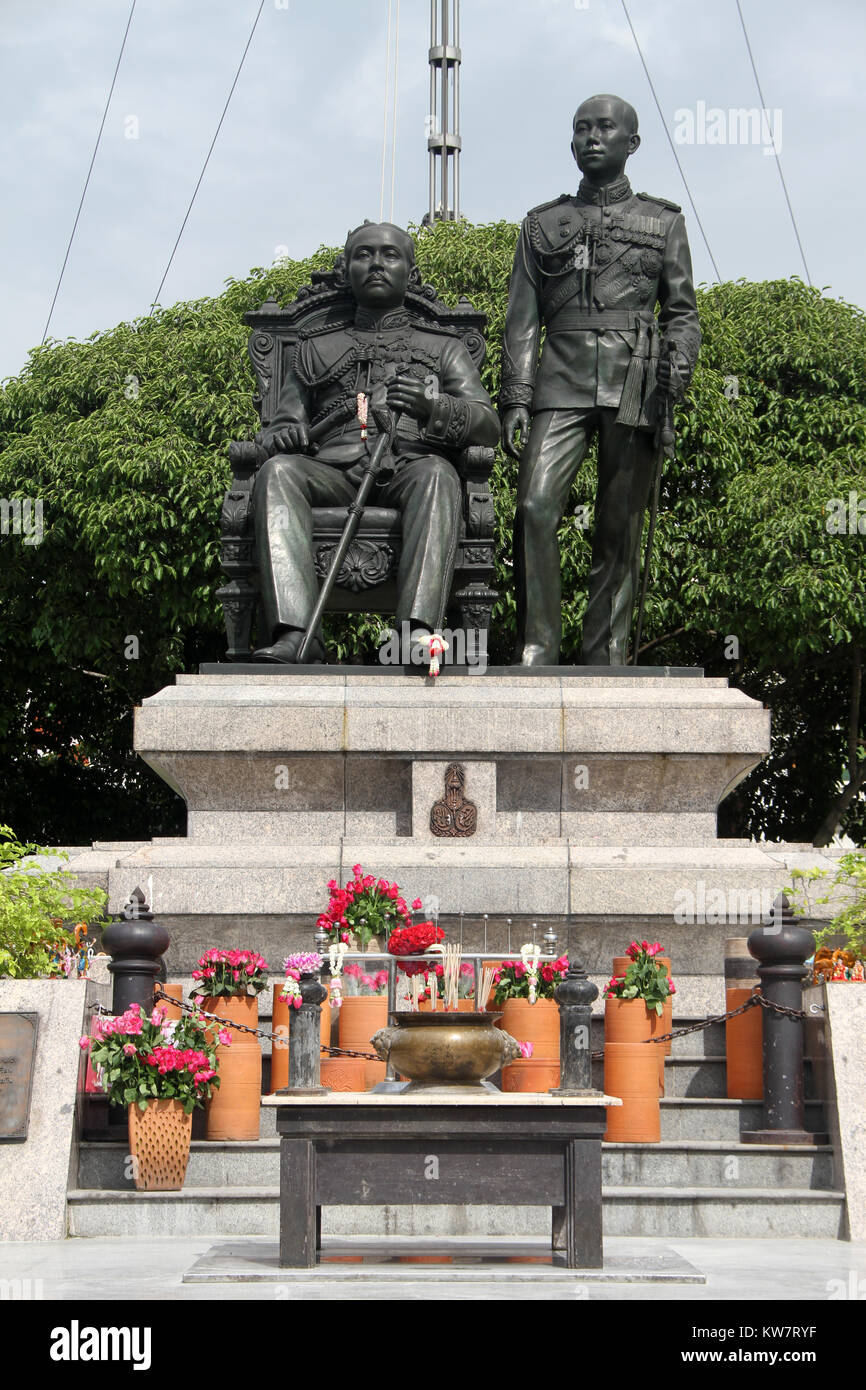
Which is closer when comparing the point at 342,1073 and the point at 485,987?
the point at 342,1073

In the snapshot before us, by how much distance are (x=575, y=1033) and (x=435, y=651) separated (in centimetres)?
443

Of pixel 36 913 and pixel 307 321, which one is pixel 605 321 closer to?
pixel 307 321

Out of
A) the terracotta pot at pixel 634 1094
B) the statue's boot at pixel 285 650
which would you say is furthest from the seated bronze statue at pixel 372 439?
the terracotta pot at pixel 634 1094

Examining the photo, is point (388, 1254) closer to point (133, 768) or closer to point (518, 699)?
point (518, 699)

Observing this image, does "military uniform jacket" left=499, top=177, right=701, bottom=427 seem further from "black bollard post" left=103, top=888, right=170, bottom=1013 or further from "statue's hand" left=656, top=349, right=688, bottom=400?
"black bollard post" left=103, top=888, right=170, bottom=1013

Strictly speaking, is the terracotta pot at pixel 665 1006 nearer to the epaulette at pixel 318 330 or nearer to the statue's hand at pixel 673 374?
the statue's hand at pixel 673 374

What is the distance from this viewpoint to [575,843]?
10.7 metres

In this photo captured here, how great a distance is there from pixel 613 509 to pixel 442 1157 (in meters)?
6.21

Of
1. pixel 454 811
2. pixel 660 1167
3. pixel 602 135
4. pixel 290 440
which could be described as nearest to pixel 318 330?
pixel 290 440

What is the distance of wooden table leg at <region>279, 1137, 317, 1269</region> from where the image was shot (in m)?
6.55

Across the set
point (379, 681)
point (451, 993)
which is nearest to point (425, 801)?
point (379, 681)

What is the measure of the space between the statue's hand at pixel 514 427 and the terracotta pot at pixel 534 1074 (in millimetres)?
4813

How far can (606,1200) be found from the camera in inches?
303

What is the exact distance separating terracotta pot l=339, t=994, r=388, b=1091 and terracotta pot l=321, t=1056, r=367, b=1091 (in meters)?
0.11
